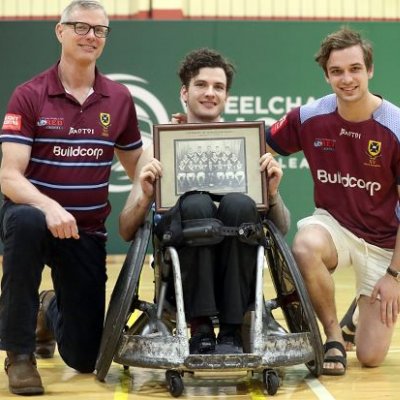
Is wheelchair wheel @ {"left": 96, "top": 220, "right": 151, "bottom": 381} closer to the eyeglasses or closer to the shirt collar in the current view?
the shirt collar

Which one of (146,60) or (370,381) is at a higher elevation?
(146,60)

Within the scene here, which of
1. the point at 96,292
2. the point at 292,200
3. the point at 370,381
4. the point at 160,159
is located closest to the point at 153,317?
the point at 96,292

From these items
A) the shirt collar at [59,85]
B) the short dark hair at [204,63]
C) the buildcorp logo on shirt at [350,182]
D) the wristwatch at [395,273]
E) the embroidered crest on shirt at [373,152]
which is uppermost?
the short dark hair at [204,63]

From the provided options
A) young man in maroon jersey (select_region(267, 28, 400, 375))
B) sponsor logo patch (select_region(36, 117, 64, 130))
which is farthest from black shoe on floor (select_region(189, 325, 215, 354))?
sponsor logo patch (select_region(36, 117, 64, 130))

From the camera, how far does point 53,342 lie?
4617 millimetres

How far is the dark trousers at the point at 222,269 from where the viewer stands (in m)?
3.74

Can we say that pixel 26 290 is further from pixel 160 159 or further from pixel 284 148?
pixel 284 148

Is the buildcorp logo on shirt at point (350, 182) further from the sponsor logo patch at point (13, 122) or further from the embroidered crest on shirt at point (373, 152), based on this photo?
the sponsor logo patch at point (13, 122)

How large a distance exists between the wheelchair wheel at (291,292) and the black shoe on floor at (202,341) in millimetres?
364

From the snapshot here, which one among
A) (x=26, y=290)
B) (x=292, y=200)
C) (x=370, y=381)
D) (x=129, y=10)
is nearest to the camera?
(x=26, y=290)

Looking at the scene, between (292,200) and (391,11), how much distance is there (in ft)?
11.1

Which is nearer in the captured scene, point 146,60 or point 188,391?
point 188,391

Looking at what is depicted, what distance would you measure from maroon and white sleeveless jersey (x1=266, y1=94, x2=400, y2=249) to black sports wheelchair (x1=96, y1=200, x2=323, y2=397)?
1.87 ft

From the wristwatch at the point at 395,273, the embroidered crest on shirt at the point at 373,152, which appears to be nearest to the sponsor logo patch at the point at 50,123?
the embroidered crest on shirt at the point at 373,152
